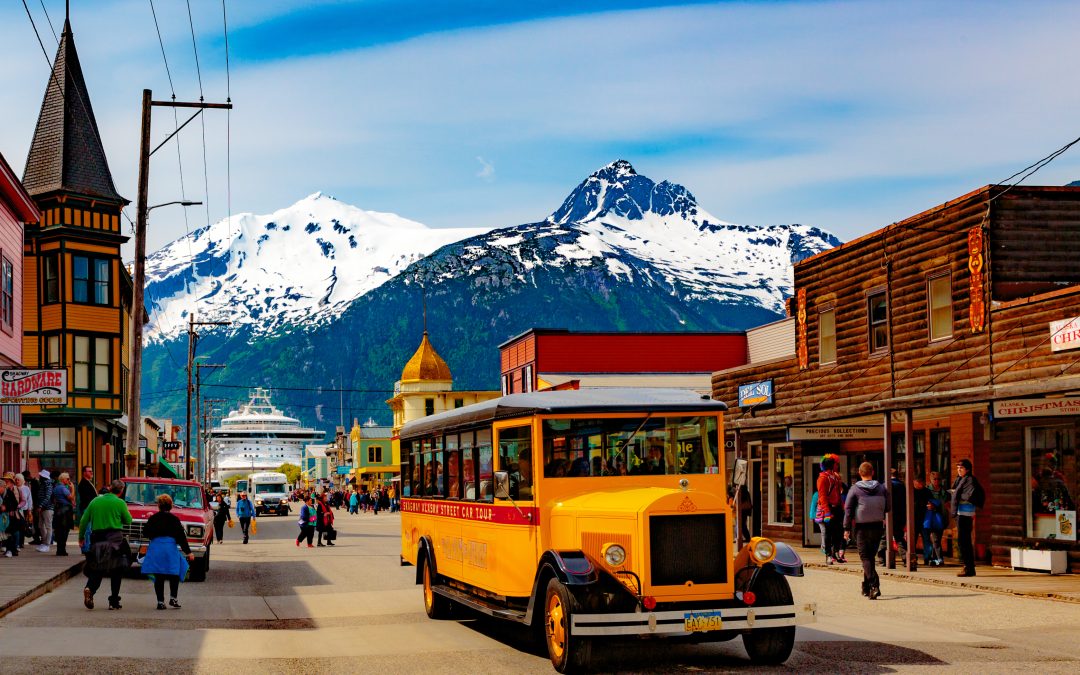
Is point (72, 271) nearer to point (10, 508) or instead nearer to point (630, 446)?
point (10, 508)

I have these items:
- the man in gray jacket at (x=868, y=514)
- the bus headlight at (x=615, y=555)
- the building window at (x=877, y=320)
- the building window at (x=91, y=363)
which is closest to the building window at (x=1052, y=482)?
the building window at (x=877, y=320)

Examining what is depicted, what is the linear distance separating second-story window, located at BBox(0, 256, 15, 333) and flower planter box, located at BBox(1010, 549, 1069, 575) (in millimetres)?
24688

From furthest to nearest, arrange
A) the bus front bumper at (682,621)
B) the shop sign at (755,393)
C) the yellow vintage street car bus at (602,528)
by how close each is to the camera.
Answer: the shop sign at (755,393), the yellow vintage street car bus at (602,528), the bus front bumper at (682,621)

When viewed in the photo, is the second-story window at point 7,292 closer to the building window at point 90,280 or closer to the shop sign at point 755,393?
the building window at point 90,280

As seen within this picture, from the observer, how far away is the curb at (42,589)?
17542 mm

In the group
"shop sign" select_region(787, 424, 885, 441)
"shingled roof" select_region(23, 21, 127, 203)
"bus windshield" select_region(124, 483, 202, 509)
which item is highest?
"shingled roof" select_region(23, 21, 127, 203)

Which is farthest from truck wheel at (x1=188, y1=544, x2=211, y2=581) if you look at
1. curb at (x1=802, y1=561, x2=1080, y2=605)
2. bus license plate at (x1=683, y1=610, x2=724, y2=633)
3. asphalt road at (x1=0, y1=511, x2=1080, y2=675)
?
bus license plate at (x1=683, y1=610, x2=724, y2=633)

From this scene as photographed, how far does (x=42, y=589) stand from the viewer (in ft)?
68.7

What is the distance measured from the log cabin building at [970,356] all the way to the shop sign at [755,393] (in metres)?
2.19

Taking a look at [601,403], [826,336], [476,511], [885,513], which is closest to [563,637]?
[601,403]

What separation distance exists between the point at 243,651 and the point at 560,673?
3845mm

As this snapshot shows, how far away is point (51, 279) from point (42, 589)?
101 feet

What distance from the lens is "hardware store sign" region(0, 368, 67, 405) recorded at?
90.1ft

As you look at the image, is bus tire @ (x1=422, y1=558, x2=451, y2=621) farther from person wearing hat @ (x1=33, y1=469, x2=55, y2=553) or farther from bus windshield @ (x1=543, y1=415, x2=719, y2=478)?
person wearing hat @ (x1=33, y1=469, x2=55, y2=553)
